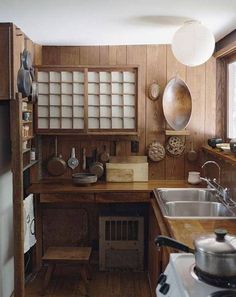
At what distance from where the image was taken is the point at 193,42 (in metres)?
2.71

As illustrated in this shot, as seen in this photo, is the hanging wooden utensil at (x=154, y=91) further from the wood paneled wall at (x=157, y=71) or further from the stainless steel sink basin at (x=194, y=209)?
the stainless steel sink basin at (x=194, y=209)

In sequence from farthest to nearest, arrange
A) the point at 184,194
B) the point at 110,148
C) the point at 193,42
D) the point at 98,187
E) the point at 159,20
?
the point at 110,148
the point at 98,187
the point at 184,194
the point at 159,20
the point at 193,42

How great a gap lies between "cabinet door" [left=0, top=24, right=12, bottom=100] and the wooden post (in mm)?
80

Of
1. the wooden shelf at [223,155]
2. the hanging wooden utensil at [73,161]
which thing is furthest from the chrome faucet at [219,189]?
the hanging wooden utensil at [73,161]

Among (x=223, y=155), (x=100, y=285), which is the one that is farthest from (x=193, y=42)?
(x=100, y=285)

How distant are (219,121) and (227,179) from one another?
96cm

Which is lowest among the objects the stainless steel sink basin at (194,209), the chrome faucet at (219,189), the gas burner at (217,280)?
the stainless steel sink basin at (194,209)

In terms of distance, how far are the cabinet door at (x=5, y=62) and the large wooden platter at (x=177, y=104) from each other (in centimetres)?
164

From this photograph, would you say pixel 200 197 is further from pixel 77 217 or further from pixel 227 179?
pixel 77 217

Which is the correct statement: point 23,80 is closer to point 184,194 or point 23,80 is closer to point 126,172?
point 126,172

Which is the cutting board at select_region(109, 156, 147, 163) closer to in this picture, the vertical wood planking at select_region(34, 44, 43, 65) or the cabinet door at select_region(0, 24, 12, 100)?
the vertical wood planking at select_region(34, 44, 43, 65)

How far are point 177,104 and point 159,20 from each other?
44.3 inches

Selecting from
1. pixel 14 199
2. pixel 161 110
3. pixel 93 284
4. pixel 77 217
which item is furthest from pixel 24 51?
pixel 93 284

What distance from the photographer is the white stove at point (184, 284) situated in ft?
4.78
